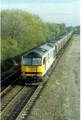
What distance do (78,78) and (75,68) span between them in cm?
597

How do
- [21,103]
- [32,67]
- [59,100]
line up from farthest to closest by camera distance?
[32,67] → [59,100] → [21,103]

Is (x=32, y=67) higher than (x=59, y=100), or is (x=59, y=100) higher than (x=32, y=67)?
(x=32, y=67)

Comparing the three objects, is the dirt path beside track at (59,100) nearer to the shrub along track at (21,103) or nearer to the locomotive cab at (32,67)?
the shrub along track at (21,103)

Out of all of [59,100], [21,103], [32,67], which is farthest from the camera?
[32,67]

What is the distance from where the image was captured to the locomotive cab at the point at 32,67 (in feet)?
73.3

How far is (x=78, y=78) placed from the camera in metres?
25.1

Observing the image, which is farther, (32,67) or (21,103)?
(32,67)

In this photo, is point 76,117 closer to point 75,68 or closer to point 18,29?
point 75,68

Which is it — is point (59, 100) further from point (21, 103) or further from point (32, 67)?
point (32, 67)

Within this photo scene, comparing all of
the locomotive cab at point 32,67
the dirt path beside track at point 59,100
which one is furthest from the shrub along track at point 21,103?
the locomotive cab at point 32,67

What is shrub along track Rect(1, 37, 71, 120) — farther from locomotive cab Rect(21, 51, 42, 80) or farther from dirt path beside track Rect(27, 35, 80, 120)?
locomotive cab Rect(21, 51, 42, 80)

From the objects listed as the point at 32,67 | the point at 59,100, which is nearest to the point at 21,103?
the point at 59,100

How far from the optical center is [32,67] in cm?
2238

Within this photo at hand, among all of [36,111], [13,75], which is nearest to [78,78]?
[13,75]
